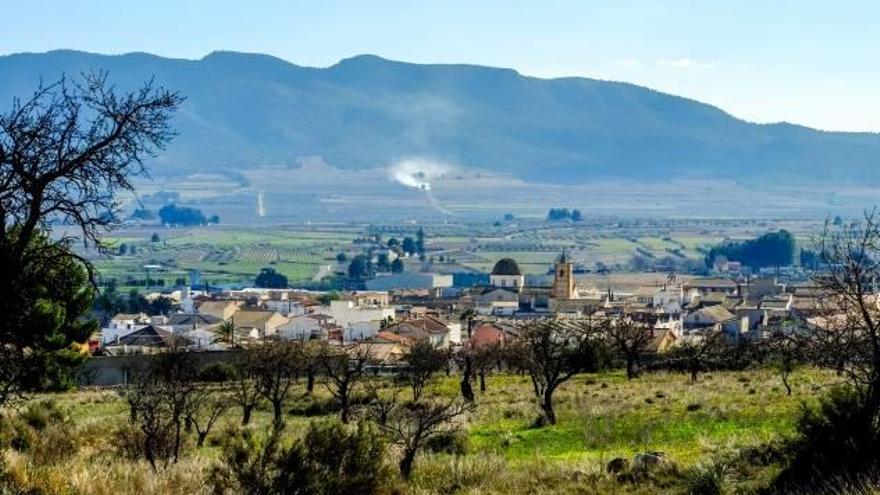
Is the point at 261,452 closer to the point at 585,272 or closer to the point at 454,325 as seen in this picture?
the point at 454,325

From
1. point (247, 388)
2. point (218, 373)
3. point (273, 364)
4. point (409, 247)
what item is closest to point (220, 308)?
point (218, 373)

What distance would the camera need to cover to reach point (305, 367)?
35.4 m

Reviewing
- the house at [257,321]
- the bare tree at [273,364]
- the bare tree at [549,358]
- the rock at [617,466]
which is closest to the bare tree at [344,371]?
the bare tree at [273,364]

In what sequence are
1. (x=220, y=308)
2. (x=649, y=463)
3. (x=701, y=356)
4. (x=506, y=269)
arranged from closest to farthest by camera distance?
(x=649, y=463), (x=701, y=356), (x=220, y=308), (x=506, y=269)

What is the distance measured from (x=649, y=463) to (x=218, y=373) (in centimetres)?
2786

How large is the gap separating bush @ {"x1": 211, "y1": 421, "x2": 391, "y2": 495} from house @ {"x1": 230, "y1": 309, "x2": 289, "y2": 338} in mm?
51492

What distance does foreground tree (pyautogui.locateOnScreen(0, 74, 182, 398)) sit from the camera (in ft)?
31.3

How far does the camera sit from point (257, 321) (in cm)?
6812

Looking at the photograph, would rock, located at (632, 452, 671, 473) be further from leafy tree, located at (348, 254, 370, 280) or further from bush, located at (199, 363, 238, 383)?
leafy tree, located at (348, 254, 370, 280)

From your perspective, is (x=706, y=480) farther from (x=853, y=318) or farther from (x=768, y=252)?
(x=768, y=252)

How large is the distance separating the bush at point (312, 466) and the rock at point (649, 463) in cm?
272

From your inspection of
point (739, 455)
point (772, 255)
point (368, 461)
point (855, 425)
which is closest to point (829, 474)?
point (855, 425)

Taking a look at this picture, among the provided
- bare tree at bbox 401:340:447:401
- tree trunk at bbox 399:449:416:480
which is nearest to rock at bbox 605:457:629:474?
tree trunk at bbox 399:449:416:480

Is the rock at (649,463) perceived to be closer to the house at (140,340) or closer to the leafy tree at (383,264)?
the house at (140,340)
